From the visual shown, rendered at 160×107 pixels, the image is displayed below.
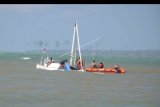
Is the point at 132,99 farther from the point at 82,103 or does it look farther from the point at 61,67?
the point at 61,67

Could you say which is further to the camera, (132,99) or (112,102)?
(132,99)

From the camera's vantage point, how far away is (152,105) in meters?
15.1

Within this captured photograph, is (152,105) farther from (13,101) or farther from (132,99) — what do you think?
(13,101)

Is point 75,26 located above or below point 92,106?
above

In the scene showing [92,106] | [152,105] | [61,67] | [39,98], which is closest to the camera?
[92,106]
